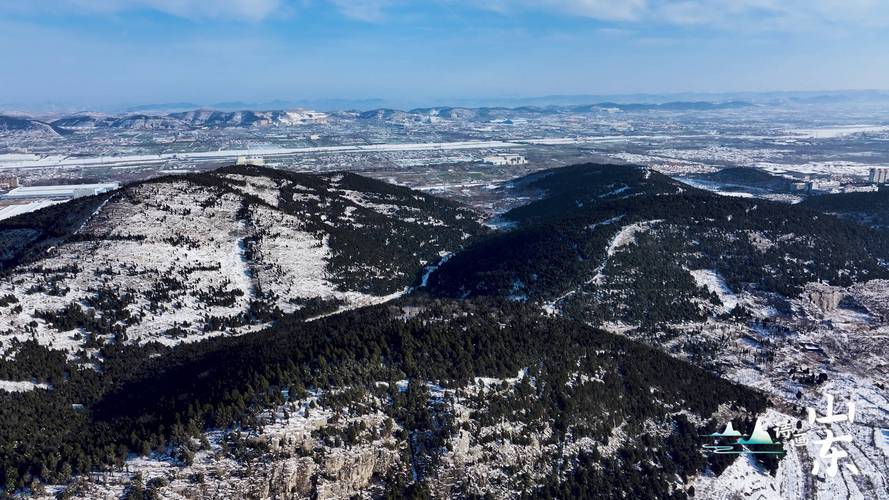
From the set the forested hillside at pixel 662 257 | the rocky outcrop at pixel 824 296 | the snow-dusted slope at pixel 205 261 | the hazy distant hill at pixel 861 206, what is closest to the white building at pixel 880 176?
the hazy distant hill at pixel 861 206

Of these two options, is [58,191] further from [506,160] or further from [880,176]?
[880,176]

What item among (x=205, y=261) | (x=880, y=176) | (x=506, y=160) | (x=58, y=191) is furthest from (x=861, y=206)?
(x=58, y=191)

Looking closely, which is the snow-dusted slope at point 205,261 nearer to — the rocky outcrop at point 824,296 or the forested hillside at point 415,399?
the forested hillside at point 415,399

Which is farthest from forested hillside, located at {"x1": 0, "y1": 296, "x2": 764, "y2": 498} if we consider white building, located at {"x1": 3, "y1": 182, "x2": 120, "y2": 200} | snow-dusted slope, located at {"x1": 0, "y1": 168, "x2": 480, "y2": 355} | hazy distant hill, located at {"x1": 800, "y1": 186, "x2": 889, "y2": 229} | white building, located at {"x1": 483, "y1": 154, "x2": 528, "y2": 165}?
white building, located at {"x1": 483, "y1": 154, "x2": 528, "y2": 165}

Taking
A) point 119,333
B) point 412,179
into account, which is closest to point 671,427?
point 119,333

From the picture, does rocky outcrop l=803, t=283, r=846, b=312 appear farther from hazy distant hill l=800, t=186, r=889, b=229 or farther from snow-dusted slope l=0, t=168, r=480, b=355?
snow-dusted slope l=0, t=168, r=480, b=355
